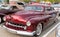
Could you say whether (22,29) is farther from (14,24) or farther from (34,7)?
(34,7)

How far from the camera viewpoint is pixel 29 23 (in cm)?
645

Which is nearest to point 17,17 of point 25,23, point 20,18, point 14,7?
point 20,18

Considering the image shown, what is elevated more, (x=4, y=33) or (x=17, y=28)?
(x=17, y=28)

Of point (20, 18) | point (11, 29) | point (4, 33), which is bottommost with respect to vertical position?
point (4, 33)

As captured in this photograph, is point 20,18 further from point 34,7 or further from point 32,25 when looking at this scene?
point 34,7

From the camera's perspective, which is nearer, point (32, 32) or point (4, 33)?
point (32, 32)

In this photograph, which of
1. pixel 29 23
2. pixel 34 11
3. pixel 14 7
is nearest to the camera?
pixel 29 23

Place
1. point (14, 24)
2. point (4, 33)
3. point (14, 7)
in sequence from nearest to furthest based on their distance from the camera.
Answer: point (14, 24) < point (4, 33) < point (14, 7)

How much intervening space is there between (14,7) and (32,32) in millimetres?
5389

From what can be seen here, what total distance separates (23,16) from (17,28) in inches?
28.7

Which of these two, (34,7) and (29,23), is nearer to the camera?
(29,23)

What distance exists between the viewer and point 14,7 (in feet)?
37.6

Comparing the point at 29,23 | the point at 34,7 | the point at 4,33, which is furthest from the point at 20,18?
the point at 34,7

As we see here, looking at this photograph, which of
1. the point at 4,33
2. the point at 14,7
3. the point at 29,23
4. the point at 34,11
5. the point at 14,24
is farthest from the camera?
the point at 14,7
